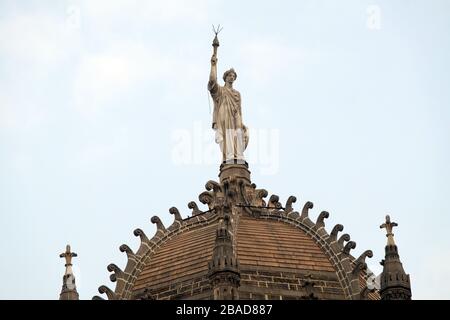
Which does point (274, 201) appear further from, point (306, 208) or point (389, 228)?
point (389, 228)

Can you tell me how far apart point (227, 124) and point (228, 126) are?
0.10m

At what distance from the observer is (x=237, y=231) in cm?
7381

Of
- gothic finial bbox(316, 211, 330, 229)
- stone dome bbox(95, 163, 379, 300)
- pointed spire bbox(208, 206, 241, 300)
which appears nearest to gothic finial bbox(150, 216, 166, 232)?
stone dome bbox(95, 163, 379, 300)

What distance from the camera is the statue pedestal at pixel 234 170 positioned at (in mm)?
78938

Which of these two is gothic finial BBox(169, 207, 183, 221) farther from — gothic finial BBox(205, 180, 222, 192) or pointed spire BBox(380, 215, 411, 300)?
pointed spire BBox(380, 215, 411, 300)

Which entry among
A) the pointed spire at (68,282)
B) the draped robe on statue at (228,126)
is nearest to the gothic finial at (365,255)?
the draped robe on statue at (228,126)

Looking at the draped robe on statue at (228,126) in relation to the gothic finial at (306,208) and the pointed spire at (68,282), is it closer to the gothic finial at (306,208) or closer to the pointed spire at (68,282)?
the gothic finial at (306,208)

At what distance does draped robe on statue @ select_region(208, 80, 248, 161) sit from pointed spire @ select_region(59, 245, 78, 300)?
12988 mm

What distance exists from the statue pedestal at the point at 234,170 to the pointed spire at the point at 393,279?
45.3 ft

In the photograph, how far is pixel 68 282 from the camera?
6669 cm

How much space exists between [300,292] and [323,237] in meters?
4.86
